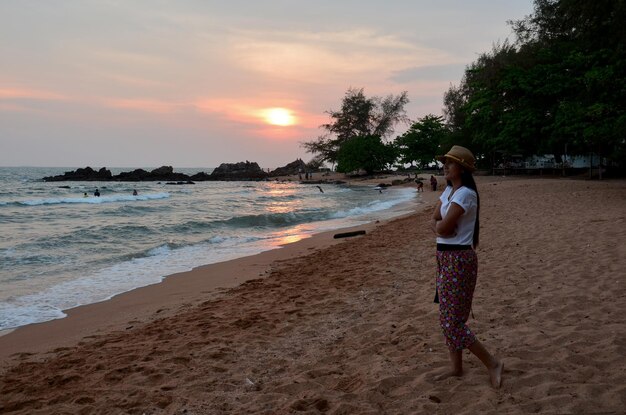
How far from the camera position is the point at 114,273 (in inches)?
398

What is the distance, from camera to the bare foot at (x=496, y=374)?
3443 mm

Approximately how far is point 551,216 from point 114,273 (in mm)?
11223

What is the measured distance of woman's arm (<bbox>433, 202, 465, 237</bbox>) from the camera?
3.29m

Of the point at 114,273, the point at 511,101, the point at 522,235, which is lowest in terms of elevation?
the point at 114,273

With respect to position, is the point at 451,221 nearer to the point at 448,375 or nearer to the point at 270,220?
the point at 448,375

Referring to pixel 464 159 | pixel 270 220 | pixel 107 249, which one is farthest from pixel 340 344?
pixel 270 220

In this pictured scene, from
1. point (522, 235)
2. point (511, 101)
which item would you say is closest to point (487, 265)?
point (522, 235)

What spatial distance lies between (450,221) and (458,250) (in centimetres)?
24

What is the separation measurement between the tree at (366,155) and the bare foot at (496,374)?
63.9 m

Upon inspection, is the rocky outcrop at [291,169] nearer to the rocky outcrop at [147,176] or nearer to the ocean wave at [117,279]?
the rocky outcrop at [147,176]

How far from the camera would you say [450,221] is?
3299mm

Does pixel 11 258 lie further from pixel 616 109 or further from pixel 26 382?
pixel 616 109

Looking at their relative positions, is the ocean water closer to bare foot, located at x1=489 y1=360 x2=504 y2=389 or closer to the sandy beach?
the sandy beach

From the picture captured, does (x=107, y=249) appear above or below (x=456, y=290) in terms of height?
below
